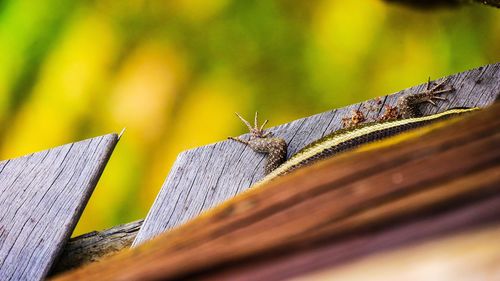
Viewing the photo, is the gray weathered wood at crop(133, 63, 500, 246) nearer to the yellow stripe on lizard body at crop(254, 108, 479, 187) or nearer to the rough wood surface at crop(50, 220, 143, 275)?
the yellow stripe on lizard body at crop(254, 108, 479, 187)

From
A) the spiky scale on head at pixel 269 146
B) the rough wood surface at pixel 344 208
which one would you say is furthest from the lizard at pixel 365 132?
the rough wood surface at pixel 344 208

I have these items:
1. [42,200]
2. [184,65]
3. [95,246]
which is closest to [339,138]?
[95,246]

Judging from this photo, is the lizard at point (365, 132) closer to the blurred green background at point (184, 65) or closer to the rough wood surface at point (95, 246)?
the rough wood surface at point (95, 246)

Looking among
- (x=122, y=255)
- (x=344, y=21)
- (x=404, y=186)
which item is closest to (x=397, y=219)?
(x=404, y=186)

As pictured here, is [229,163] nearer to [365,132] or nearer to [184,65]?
[365,132]

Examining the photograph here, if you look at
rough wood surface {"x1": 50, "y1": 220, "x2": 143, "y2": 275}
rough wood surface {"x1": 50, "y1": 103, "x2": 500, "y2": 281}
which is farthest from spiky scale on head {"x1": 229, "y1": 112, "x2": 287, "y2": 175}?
rough wood surface {"x1": 50, "y1": 103, "x2": 500, "y2": 281}
